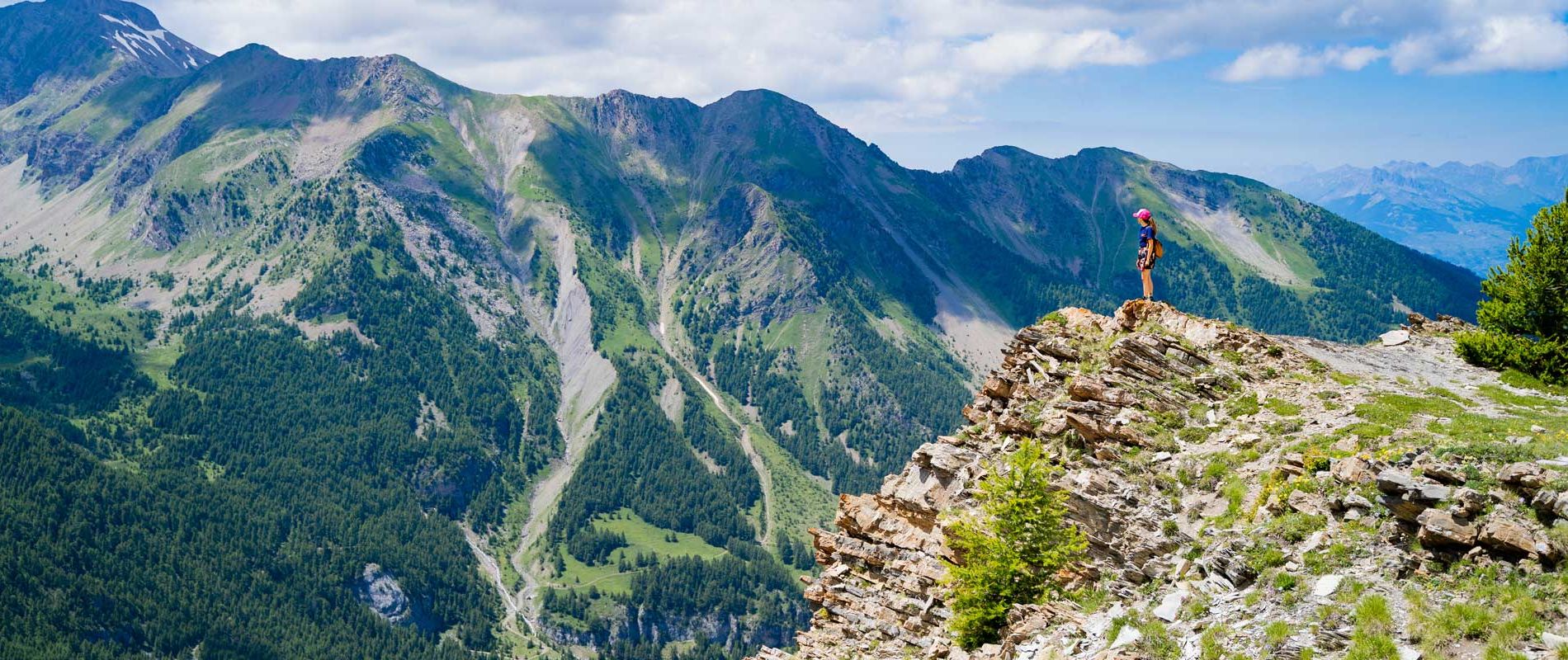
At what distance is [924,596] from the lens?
1720 inches

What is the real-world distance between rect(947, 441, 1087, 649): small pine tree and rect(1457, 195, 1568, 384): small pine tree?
96.0 feet

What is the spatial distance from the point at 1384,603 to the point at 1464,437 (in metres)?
10.6

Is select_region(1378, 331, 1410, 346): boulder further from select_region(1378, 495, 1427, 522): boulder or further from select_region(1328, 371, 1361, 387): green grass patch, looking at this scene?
select_region(1378, 495, 1427, 522): boulder

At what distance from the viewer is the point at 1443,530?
28.5 meters

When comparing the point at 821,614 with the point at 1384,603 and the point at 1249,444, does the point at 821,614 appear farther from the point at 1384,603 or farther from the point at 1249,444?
the point at 1384,603

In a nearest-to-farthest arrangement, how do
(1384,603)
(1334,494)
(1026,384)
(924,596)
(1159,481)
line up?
(1384,603)
(1334,494)
(1159,481)
(924,596)
(1026,384)

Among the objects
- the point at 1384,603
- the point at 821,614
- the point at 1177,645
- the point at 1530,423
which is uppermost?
the point at 1530,423

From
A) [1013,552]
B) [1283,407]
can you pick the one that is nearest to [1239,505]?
[1283,407]

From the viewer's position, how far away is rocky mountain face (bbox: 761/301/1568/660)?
90.8 feet

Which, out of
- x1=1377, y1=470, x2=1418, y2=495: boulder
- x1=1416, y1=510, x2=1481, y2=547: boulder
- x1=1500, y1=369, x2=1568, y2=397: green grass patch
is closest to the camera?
x1=1416, y1=510, x2=1481, y2=547: boulder

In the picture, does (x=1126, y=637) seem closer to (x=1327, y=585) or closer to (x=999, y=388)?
(x=1327, y=585)

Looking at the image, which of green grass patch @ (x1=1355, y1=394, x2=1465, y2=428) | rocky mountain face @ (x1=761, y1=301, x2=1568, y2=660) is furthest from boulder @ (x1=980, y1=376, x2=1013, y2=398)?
green grass patch @ (x1=1355, y1=394, x2=1465, y2=428)

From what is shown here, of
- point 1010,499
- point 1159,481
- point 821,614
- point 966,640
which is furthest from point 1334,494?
point 821,614

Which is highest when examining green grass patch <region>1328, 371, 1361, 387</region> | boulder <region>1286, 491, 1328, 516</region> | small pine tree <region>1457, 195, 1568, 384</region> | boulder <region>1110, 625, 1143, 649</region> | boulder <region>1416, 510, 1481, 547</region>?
small pine tree <region>1457, 195, 1568, 384</region>
